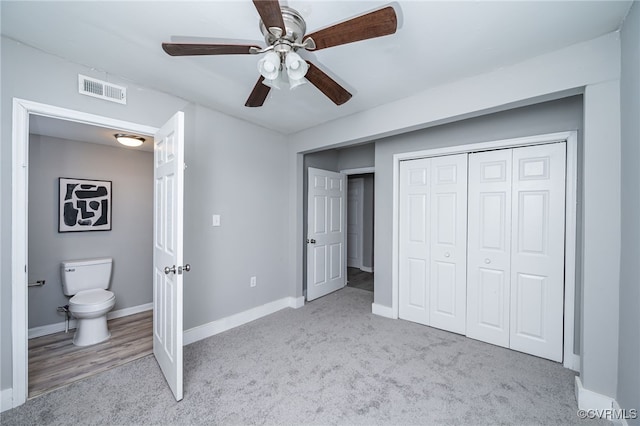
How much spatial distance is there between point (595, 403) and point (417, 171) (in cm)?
227

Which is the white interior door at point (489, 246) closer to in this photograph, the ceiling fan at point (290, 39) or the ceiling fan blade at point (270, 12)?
the ceiling fan at point (290, 39)

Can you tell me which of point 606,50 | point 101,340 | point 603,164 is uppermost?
point 606,50

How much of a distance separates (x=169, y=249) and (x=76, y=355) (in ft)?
5.06

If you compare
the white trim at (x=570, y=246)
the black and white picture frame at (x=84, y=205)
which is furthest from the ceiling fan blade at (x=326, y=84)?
the black and white picture frame at (x=84, y=205)

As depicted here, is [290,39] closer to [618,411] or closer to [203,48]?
[203,48]

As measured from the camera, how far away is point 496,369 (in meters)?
2.20

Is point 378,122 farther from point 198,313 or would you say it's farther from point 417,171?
point 198,313

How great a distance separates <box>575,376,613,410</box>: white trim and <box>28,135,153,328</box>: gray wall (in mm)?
4371

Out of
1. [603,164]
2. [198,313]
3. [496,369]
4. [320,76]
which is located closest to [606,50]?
[603,164]

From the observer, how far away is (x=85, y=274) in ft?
9.70

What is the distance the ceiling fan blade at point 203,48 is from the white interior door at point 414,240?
7.59 feet

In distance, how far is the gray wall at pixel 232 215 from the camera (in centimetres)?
269

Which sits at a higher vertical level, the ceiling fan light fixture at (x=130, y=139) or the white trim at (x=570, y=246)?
the ceiling fan light fixture at (x=130, y=139)

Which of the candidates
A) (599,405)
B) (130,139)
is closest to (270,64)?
(130,139)
